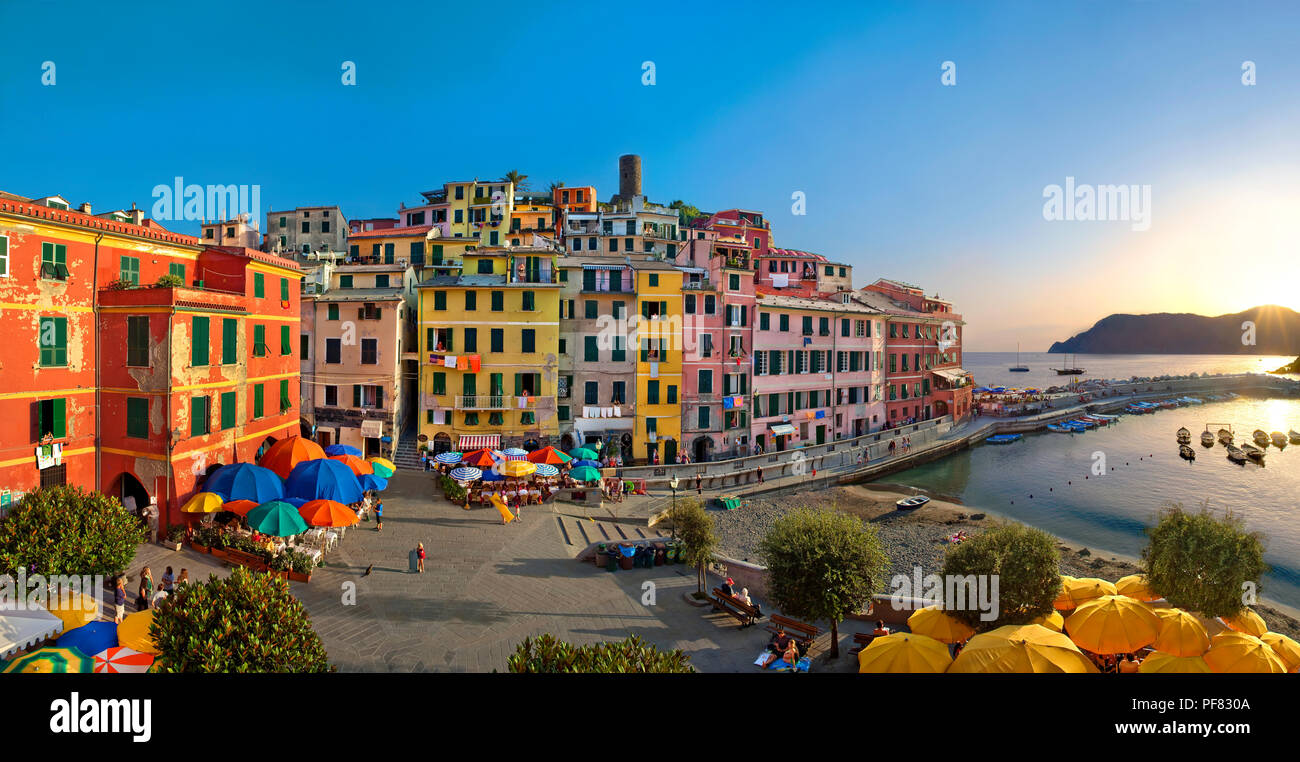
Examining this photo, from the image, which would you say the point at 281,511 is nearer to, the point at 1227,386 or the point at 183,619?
the point at 183,619

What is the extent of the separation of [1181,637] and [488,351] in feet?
118

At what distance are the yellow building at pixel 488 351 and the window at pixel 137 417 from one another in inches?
709

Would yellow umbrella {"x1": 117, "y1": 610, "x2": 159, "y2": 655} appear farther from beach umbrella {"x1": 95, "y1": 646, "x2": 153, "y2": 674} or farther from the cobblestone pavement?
the cobblestone pavement

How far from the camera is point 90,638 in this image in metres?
12.4

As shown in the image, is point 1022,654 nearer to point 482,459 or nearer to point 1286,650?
point 1286,650

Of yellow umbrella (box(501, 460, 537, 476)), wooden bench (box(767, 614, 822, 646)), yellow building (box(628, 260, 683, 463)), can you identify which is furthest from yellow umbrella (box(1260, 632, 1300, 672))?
yellow building (box(628, 260, 683, 463))

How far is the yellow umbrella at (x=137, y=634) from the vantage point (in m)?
12.1

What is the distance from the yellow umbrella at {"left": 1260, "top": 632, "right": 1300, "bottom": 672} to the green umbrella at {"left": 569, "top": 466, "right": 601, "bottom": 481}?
2369 centimetres

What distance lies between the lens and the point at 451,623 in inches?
655

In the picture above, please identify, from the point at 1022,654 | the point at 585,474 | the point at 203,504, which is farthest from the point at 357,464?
the point at 1022,654

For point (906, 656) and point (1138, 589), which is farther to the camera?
point (1138, 589)
